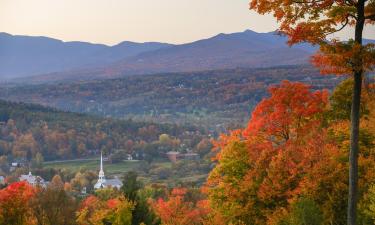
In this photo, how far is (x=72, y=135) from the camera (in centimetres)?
15975

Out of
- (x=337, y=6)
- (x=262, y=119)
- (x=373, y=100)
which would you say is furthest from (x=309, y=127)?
(x=337, y=6)

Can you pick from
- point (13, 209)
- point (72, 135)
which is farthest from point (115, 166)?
point (13, 209)

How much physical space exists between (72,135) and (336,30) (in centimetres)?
14881

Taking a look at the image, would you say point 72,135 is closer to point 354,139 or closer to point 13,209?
point 13,209

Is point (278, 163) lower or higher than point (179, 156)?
higher

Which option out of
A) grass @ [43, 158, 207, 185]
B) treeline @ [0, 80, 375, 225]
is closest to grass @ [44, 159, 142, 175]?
grass @ [43, 158, 207, 185]

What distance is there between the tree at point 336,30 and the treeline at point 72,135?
131386 mm

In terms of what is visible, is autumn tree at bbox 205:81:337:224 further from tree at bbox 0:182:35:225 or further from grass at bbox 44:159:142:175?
grass at bbox 44:159:142:175

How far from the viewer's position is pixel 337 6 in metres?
14.5

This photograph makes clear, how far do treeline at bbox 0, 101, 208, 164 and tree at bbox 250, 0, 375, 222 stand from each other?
131m

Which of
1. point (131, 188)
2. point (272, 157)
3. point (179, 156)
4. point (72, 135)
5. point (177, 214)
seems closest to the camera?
point (272, 157)

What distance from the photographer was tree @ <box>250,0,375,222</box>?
47.3 feet

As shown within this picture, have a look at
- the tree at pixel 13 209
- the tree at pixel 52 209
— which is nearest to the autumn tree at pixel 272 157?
the tree at pixel 13 209

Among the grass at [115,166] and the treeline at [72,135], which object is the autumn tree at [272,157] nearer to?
the grass at [115,166]
